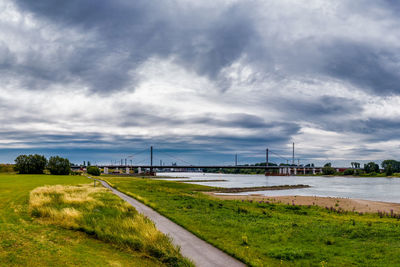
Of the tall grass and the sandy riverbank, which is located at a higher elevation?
the tall grass

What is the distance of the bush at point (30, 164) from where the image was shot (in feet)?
422

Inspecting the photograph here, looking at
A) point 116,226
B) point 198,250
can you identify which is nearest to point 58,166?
point 116,226

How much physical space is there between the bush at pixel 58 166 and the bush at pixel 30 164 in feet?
14.7

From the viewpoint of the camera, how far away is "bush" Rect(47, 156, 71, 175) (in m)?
128

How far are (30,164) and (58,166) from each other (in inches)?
513

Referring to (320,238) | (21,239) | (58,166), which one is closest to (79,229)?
(21,239)

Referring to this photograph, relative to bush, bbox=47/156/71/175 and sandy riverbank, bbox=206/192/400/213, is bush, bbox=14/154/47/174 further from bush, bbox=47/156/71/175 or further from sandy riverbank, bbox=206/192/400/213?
sandy riverbank, bbox=206/192/400/213

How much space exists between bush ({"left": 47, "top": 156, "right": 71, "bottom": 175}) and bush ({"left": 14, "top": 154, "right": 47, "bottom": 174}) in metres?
4.49

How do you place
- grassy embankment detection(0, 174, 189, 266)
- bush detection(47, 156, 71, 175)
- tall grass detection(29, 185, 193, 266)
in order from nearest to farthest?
1. grassy embankment detection(0, 174, 189, 266)
2. tall grass detection(29, 185, 193, 266)
3. bush detection(47, 156, 71, 175)

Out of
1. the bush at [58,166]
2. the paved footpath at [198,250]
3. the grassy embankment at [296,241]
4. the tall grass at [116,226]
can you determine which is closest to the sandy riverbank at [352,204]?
the grassy embankment at [296,241]

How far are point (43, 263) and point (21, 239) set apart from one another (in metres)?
4.75

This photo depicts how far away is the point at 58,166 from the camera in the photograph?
129m

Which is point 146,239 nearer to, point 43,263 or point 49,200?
point 43,263

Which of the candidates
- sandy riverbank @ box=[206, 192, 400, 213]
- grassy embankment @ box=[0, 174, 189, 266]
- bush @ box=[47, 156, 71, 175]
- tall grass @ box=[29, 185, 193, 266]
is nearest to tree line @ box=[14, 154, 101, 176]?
bush @ box=[47, 156, 71, 175]
